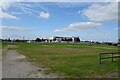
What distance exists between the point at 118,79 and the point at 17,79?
555 centimetres

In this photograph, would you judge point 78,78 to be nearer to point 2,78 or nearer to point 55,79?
point 55,79

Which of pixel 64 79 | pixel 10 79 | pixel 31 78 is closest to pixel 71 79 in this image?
pixel 64 79

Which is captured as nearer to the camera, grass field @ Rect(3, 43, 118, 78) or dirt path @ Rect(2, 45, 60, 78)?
dirt path @ Rect(2, 45, 60, 78)

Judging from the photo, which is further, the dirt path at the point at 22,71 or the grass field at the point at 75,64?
the grass field at the point at 75,64

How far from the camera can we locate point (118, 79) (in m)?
13.0

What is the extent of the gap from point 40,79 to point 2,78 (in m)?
2.26

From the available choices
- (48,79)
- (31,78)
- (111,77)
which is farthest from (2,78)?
(111,77)

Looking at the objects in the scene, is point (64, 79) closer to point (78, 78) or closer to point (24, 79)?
point (78, 78)

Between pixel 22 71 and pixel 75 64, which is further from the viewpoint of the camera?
pixel 75 64

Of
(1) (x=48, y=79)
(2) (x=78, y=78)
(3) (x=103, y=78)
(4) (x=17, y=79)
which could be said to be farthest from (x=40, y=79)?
(3) (x=103, y=78)

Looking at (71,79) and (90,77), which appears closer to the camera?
(71,79)

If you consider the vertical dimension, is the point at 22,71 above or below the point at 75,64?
below

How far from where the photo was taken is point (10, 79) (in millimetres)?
13320

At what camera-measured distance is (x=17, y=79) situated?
43.3 feet
